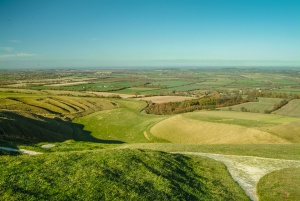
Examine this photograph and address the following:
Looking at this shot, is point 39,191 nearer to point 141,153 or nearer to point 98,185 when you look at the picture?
point 98,185

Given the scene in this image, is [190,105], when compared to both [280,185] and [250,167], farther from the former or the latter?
[280,185]

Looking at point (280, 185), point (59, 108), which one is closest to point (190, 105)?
point (59, 108)

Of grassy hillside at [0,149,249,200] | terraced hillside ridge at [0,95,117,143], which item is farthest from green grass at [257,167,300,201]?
terraced hillside ridge at [0,95,117,143]

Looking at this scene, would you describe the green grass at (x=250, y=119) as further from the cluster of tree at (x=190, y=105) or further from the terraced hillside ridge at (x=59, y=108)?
the terraced hillside ridge at (x=59, y=108)

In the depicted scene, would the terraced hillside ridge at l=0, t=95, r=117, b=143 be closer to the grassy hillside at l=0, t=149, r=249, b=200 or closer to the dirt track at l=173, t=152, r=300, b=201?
the grassy hillside at l=0, t=149, r=249, b=200

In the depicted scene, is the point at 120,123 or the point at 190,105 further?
the point at 190,105

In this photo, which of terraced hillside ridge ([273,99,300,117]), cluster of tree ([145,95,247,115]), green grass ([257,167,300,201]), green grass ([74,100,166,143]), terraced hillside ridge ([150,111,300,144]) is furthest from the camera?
cluster of tree ([145,95,247,115])
